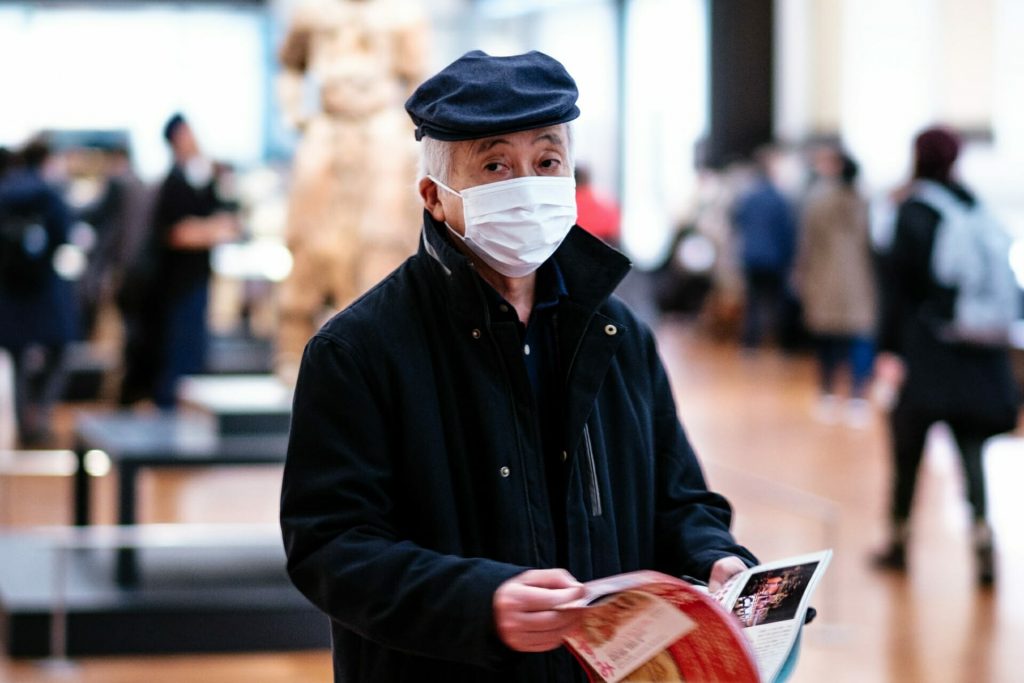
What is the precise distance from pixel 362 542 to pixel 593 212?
933cm

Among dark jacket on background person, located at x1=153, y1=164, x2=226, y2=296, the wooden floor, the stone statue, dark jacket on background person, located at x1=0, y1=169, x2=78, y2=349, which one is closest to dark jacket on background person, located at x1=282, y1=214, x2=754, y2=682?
the wooden floor

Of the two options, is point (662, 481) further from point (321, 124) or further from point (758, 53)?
point (758, 53)

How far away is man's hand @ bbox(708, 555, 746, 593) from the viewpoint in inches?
86.1

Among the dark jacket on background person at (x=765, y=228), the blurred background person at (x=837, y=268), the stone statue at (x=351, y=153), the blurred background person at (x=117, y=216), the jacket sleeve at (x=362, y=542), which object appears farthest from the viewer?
the dark jacket on background person at (x=765, y=228)

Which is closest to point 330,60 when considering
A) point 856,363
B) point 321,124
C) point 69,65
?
point 321,124

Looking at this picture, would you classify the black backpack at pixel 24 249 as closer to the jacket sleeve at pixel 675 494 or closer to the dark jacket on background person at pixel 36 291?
the dark jacket on background person at pixel 36 291

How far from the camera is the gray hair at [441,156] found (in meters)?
2.17

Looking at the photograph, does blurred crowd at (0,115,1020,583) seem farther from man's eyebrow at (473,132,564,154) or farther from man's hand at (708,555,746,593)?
man's eyebrow at (473,132,564,154)

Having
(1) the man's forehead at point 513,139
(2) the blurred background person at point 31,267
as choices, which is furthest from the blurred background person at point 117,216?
(1) the man's forehead at point 513,139

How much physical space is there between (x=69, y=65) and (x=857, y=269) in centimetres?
1722

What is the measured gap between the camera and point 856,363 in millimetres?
13039

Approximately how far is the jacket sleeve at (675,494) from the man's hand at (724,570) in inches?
3.4

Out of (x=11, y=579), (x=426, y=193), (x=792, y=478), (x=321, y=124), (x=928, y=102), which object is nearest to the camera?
(x=426, y=193)

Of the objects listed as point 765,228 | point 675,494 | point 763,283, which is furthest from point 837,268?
point 675,494
